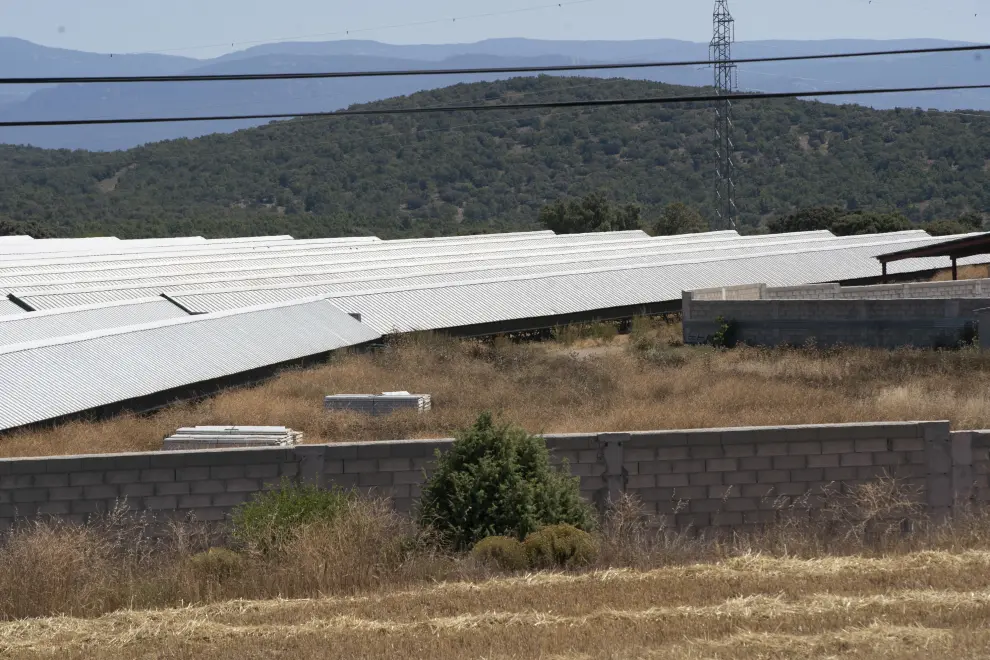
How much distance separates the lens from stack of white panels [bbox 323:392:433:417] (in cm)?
2659

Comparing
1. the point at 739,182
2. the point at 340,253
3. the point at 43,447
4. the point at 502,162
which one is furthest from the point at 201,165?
the point at 43,447

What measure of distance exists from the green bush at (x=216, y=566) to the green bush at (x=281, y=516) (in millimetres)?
461

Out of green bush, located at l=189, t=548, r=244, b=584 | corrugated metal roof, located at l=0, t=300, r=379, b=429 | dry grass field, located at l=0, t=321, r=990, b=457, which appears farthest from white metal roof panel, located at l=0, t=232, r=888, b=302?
green bush, located at l=189, t=548, r=244, b=584

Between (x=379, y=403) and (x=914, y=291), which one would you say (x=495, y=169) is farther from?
(x=379, y=403)

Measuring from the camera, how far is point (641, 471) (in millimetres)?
15766

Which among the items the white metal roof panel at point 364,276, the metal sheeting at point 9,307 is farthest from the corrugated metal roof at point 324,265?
the metal sheeting at point 9,307

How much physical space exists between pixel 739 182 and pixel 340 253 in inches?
2805

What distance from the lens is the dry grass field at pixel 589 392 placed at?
893 inches

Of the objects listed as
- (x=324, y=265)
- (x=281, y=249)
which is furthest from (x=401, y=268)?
(x=281, y=249)

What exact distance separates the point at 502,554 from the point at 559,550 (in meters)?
0.56

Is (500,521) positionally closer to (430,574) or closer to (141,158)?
(430,574)

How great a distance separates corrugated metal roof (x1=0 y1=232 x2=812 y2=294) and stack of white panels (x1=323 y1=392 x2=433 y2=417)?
643 inches

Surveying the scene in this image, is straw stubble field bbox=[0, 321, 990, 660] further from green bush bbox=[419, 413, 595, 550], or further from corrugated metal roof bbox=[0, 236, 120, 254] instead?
corrugated metal roof bbox=[0, 236, 120, 254]

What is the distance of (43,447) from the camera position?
70.5ft
